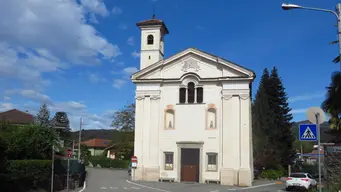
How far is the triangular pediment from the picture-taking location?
108 ft

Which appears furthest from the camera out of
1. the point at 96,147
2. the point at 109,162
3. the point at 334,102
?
the point at 96,147

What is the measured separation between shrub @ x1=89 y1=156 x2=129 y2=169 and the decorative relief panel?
32.7 meters

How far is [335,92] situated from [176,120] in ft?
46.7

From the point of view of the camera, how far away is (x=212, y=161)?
105 feet

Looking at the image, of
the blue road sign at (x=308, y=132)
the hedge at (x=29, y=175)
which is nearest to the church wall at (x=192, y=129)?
the hedge at (x=29, y=175)

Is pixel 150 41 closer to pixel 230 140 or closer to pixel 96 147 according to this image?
pixel 230 140

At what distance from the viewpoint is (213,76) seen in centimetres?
3350

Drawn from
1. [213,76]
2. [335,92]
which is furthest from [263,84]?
[335,92]

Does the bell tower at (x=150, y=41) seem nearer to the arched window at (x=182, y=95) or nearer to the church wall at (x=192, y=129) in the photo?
the arched window at (x=182, y=95)

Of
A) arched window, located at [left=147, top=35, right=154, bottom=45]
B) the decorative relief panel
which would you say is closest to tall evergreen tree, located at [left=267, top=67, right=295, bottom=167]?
the decorative relief panel

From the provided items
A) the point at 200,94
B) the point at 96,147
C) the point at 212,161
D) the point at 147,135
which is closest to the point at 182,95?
the point at 200,94

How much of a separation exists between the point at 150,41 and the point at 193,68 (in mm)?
7336

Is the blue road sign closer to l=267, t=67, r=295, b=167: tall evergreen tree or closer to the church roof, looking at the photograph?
the church roof

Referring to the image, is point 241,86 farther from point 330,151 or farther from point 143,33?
point 330,151
